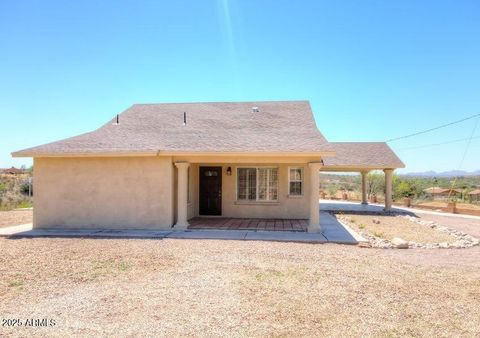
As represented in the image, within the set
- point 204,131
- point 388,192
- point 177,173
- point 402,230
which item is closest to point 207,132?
point 204,131

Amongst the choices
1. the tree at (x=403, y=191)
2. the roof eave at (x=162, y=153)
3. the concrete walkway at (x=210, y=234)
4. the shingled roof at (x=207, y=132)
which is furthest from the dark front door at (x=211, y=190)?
the tree at (x=403, y=191)

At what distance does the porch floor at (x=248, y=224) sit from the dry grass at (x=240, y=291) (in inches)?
119

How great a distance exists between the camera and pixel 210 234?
11.2 metres

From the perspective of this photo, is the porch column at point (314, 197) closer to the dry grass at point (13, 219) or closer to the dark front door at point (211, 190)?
the dark front door at point (211, 190)

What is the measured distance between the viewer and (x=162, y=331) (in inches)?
167

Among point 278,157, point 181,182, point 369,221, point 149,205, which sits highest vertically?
point 278,157

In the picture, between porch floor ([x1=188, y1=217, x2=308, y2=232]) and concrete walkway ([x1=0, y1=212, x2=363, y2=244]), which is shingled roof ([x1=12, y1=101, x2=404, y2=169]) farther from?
porch floor ([x1=188, y1=217, x2=308, y2=232])

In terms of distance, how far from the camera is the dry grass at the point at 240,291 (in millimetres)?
4426

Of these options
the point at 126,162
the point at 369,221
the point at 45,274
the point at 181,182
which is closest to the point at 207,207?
the point at 181,182

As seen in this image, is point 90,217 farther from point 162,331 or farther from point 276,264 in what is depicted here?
point 162,331

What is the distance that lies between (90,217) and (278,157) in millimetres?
7420

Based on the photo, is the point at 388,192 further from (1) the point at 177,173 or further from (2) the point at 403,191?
(2) the point at 403,191

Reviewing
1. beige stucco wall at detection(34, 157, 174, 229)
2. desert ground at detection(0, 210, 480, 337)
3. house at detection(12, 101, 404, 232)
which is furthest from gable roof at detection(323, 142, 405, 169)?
beige stucco wall at detection(34, 157, 174, 229)

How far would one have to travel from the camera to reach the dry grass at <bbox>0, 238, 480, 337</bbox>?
174 inches
